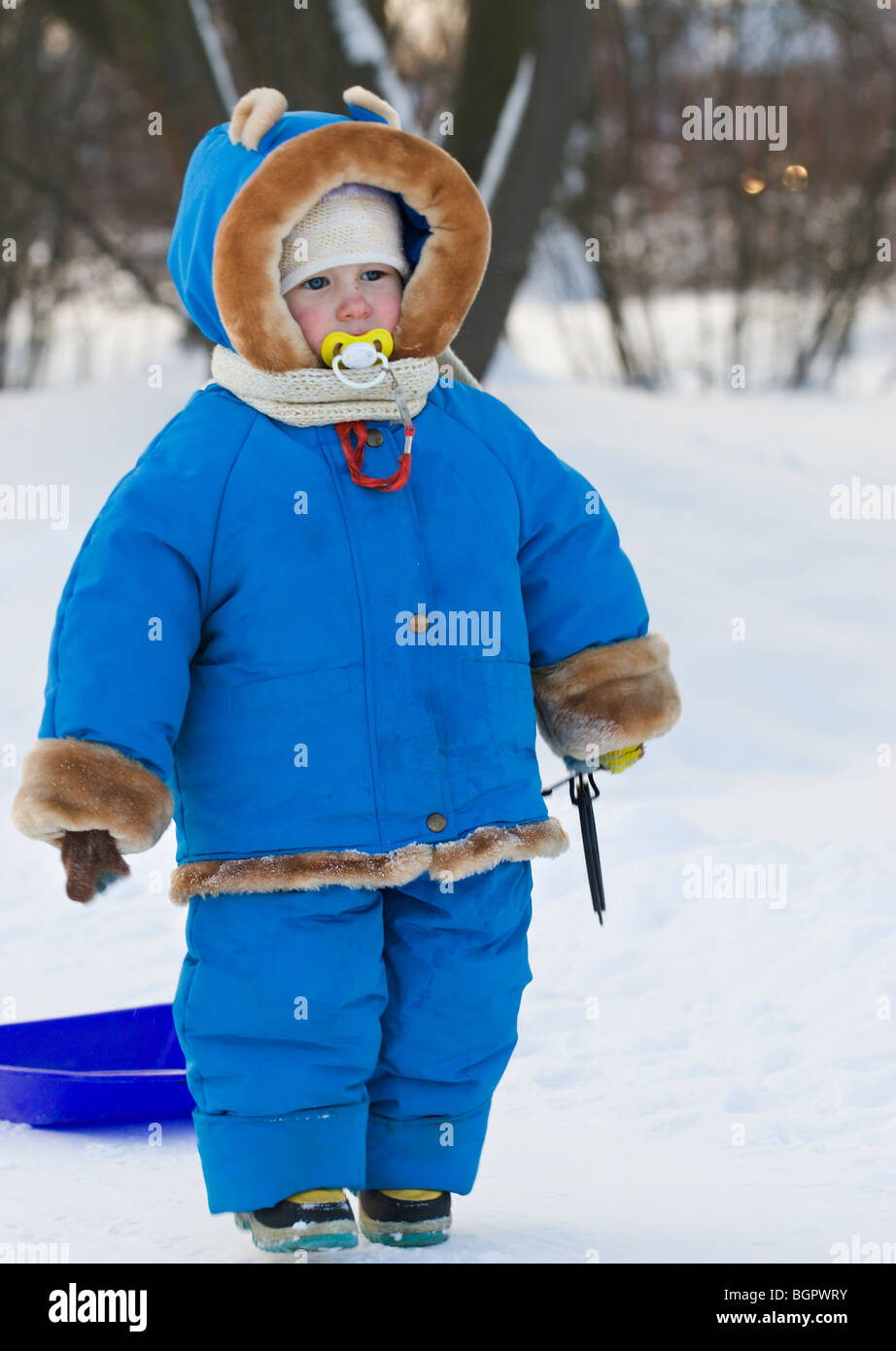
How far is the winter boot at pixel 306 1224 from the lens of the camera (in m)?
2.16

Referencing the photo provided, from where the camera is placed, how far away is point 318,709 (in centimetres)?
215

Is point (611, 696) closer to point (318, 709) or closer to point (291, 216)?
point (318, 709)

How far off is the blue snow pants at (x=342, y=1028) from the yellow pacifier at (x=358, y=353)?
2.25 ft

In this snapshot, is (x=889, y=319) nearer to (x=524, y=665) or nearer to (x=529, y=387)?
(x=529, y=387)

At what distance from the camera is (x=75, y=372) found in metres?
12.4

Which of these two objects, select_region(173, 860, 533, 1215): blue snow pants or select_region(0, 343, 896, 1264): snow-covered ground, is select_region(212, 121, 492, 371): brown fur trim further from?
select_region(173, 860, 533, 1215): blue snow pants

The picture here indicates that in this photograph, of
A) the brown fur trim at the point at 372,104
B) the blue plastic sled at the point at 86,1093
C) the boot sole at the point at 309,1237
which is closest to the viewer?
the boot sole at the point at 309,1237

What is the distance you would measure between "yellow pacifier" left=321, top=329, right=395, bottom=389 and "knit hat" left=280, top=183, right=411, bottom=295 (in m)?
0.10

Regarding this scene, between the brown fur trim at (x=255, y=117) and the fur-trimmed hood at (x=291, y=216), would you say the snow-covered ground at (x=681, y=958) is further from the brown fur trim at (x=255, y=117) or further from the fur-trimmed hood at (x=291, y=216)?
the brown fur trim at (x=255, y=117)

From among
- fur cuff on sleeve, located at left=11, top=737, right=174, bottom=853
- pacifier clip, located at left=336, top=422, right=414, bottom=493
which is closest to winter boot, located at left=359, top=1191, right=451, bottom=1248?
fur cuff on sleeve, located at left=11, top=737, right=174, bottom=853

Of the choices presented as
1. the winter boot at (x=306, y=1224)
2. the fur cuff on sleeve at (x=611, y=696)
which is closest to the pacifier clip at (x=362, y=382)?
the fur cuff on sleeve at (x=611, y=696)

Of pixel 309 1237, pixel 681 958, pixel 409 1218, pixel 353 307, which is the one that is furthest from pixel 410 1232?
pixel 681 958
